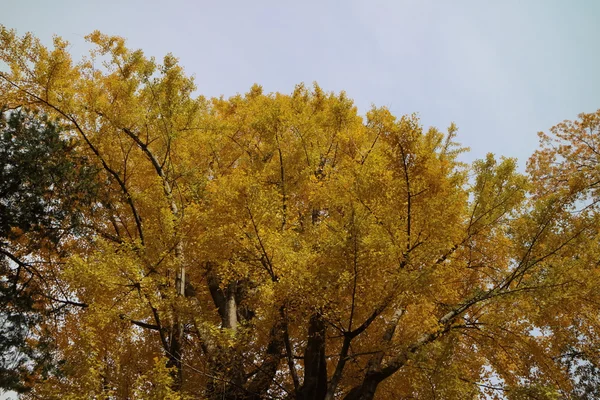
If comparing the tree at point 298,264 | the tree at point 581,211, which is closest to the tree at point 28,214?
the tree at point 298,264

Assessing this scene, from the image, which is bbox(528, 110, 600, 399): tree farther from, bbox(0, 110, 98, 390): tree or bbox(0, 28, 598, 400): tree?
bbox(0, 110, 98, 390): tree

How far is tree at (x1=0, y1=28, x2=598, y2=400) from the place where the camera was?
15.1 feet

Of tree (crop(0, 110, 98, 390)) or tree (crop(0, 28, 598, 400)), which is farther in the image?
tree (crop(0, 110, 98, 390))

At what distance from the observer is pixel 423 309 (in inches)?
203

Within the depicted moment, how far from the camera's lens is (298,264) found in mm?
4652

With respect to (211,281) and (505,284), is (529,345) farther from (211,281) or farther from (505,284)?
(211,281)

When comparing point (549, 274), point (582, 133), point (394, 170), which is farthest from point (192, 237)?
point (582, 133)

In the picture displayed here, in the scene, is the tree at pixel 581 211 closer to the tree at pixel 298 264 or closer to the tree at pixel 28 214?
the tree at pixel 298 264

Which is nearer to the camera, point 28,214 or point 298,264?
point 298,264

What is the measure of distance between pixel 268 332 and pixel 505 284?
9.42ft

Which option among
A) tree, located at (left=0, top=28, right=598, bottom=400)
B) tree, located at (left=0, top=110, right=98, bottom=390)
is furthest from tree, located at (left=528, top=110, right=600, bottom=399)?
tree, located at (left=0, top=110, right=98, bottom=390)

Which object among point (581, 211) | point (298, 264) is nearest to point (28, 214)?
point (298, 264)

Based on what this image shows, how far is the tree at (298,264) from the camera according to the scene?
15.1ft

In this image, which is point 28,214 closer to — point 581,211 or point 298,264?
point 298,264
